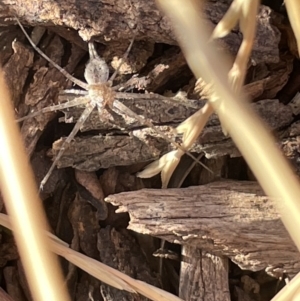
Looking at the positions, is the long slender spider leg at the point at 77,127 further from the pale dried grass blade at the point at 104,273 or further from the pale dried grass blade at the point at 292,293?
the pale dried grass blade at the point at 292,293

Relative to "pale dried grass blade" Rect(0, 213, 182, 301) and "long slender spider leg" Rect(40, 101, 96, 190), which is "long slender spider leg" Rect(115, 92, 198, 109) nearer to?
"long slender spider leg" Rect(40, 101, 96, 190)

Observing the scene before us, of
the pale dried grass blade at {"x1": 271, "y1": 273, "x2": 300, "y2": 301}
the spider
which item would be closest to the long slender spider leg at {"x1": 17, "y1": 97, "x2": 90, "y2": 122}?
the spider

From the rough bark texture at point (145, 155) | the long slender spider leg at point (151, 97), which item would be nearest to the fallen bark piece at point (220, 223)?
the rough bark texture at point (145, 155)

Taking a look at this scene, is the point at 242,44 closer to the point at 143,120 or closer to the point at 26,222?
the point at 143,120

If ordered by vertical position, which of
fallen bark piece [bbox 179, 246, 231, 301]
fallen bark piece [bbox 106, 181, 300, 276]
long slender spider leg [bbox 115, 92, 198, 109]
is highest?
long slender spider leg [bbox 115, 92, 198, 109]

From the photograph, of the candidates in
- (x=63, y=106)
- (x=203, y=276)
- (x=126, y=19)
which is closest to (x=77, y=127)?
(x=63, y=106)

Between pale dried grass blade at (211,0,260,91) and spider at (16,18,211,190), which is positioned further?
spider at (16,18,211,190)
